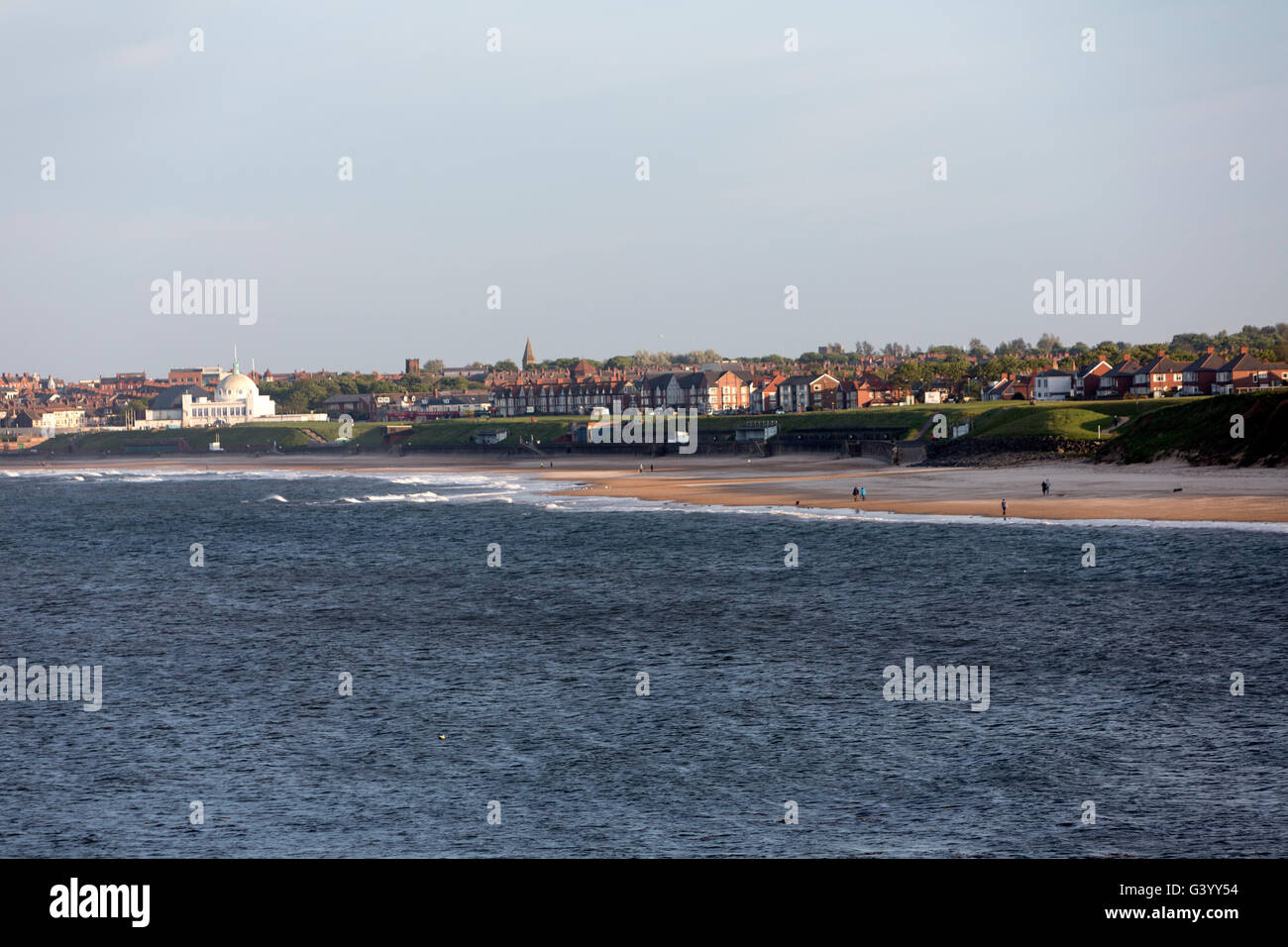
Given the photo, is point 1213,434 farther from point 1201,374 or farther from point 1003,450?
point 1201,374

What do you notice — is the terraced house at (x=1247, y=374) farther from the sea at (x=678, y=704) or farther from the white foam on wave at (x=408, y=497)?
the sea at (x=678, y=704)

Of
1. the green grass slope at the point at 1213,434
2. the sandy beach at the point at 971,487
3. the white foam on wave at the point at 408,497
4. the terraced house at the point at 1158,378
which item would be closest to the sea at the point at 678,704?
the sandy beach at the point at 971,487

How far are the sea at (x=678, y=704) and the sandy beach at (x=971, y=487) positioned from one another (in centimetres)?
820

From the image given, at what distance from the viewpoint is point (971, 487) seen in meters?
84.4

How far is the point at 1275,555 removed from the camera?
46.7 m

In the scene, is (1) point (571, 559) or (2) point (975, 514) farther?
(2) point (975, 514)

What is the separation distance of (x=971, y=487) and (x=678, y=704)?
61.4 meters

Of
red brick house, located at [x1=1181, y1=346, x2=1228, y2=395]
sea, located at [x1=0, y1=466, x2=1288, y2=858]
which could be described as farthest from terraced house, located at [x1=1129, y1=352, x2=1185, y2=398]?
sea, located at [x1=0, y1=466, x2=1288, y2=858]

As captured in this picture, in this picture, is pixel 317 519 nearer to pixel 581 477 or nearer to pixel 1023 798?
pixel 581 477

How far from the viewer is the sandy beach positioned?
65125 mm

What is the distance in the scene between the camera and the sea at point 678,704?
19453mm
